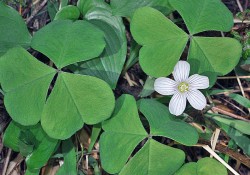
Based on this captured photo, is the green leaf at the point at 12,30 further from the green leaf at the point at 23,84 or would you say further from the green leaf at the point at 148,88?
the green leaf at the point at 148,88

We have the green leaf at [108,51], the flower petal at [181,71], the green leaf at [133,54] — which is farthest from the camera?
the green leaf at [133,54]

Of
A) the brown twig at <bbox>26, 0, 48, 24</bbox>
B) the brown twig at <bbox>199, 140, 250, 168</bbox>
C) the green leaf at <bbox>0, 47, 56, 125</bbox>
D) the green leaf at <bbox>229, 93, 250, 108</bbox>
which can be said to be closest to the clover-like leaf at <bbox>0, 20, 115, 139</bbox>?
the green leaf at <bbox>0, 47, 56, 125</bbox>

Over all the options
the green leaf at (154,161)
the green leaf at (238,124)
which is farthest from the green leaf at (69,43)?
the green leaf at (238,124)

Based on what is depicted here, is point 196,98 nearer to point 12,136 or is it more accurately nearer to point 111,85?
point 111,85

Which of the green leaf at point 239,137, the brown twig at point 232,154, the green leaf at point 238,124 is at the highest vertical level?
the green leaf at point 238,124

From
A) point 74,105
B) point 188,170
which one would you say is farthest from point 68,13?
point 188,170

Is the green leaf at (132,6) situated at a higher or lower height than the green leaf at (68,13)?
higher
